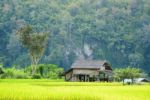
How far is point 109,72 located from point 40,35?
427 inches

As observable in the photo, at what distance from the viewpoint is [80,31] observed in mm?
107562

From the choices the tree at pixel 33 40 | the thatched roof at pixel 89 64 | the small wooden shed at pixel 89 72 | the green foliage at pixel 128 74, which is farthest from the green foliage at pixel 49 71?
the green foliage at pixel 128 74

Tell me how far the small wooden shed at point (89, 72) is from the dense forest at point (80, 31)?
38746mm

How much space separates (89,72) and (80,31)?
158 ft

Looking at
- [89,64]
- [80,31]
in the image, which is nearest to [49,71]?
[89,64]

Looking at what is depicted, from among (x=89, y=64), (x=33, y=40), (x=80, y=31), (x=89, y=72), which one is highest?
(x=80, y=31)

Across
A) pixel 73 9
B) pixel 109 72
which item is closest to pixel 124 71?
pixel 109 72

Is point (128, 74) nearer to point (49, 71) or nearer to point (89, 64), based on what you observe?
point (89, 64)

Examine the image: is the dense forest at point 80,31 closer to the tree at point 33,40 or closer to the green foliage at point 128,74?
the tree at point 33,40

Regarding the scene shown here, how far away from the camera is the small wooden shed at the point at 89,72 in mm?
58916

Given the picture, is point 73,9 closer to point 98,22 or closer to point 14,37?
point 98,22

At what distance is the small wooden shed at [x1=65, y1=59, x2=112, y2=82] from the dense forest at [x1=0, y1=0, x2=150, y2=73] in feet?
127

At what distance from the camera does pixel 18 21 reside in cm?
10388

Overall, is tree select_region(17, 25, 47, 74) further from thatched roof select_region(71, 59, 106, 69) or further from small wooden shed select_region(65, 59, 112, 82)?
thatched roof select_region(71, 59, 106, 69)
